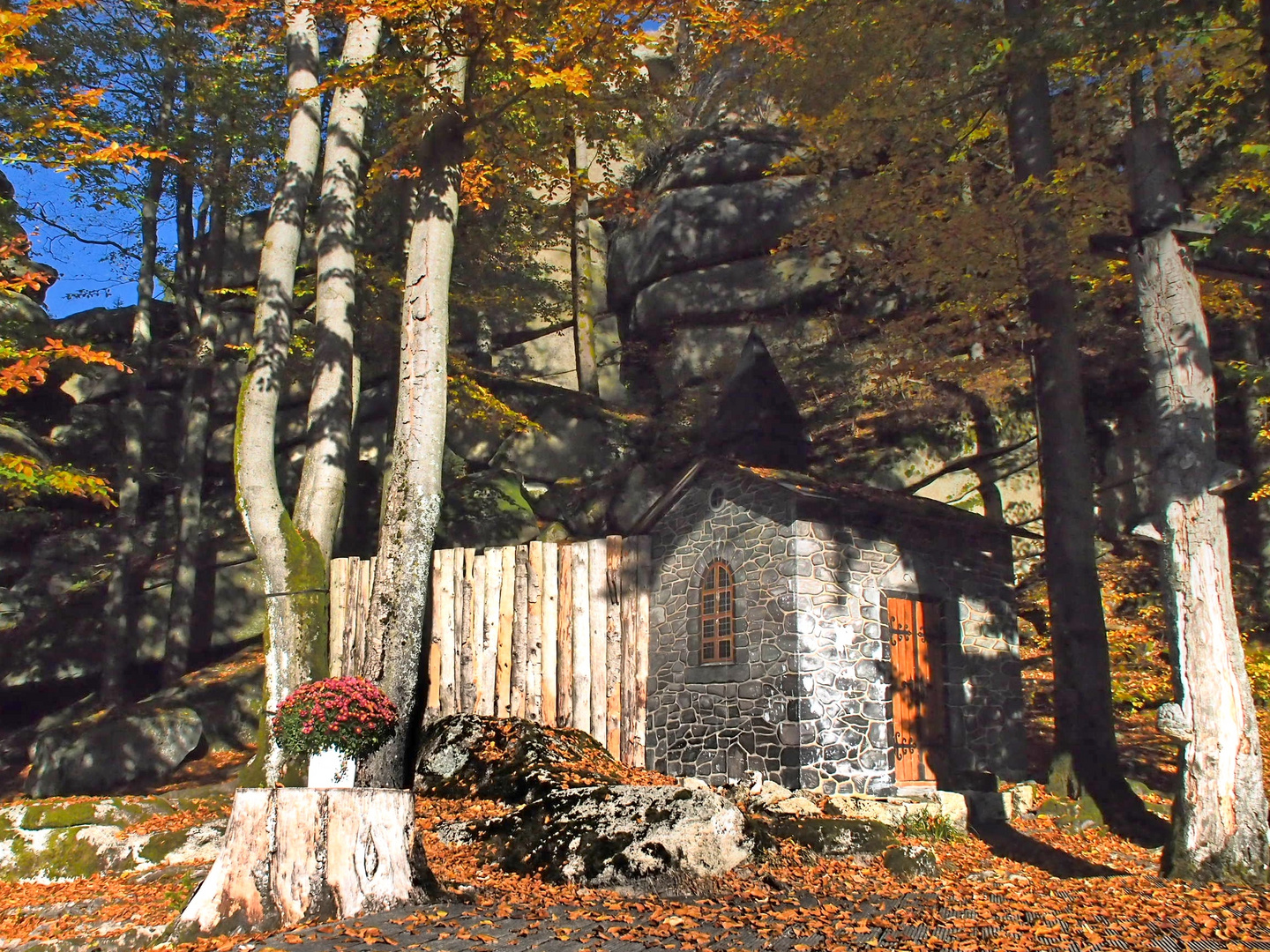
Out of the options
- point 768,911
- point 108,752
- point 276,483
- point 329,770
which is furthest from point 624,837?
point 108,752

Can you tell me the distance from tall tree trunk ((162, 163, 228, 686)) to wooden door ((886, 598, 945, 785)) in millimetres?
12148

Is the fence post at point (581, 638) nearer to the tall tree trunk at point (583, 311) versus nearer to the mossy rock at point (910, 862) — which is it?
the mossy rock at point (910, 862)

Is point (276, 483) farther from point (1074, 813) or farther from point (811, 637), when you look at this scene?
point (1074, 813)

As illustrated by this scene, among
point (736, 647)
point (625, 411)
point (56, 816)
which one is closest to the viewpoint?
point (56, 816)

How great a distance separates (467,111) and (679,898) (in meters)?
8.01

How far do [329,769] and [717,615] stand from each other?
20.2 feet

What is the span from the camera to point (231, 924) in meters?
5.73

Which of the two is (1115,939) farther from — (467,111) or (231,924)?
(467,111)

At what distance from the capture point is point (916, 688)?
1221 cm

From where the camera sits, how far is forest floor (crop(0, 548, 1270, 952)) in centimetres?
564

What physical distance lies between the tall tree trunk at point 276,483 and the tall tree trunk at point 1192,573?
809 centimetres

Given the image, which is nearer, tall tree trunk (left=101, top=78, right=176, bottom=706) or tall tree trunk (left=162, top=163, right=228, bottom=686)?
tall tree trunk (left=101, top=78, right=176, bottom=706)

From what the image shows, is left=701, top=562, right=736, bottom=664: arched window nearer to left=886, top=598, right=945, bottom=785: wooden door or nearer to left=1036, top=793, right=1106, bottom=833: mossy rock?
left=886, top=598, right=945, bottom=785: wooden door

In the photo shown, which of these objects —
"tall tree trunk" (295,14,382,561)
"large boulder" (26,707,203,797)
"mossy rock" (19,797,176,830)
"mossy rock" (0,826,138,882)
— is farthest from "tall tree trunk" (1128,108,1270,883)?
"large boulder" (26,707,203,797)
